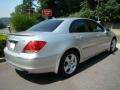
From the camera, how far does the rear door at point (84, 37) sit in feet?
18.6

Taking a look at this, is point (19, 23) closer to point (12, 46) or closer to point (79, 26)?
point (79, 26)

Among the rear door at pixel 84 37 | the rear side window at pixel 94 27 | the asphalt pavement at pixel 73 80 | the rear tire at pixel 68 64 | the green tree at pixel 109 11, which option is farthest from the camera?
the green tree at pixel 109 11

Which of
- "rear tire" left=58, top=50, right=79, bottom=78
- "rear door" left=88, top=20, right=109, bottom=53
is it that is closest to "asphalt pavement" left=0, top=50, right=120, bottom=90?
"rear tire" left=58, top=50, right=79, bottom=78

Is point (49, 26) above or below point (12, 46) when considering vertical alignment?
above

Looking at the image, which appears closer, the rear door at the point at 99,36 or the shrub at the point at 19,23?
the rear door at the point at 99,36

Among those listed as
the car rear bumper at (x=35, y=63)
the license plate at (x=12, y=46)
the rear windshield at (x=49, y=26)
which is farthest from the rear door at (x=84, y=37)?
the license plate at (x=12, y=46)

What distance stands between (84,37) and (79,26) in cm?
36

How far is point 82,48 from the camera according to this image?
19.0 feet

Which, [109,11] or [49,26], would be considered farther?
[109,11]

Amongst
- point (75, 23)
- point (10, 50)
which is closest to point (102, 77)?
point (75, 23)

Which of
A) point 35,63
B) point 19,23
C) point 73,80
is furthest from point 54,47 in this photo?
point 19,23

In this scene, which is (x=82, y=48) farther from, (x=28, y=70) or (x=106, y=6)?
(x=106, y=6)

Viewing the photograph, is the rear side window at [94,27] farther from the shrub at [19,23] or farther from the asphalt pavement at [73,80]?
the shrub at [19,23]

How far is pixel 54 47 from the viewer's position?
16.0 ft
